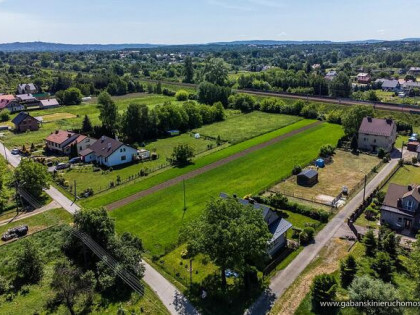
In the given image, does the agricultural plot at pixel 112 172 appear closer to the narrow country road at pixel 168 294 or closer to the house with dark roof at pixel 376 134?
the narrow country road at pixel 168 294

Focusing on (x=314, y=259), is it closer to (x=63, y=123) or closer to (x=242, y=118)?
(x=242, y=118)

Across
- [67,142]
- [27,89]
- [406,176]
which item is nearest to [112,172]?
[67,142]

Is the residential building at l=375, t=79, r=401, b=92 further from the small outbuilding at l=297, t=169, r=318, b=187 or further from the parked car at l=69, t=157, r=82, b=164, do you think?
the parked car at l=69, t=157, r=82, b=164

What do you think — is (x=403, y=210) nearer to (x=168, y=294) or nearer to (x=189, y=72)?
(x=168, y=294)

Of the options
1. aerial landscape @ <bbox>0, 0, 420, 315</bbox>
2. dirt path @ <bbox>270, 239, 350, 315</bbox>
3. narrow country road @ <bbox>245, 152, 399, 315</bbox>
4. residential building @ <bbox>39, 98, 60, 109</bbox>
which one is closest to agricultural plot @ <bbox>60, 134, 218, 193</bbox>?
aerial landscape @ <bbox>0, 0, 420, 315</bbox>

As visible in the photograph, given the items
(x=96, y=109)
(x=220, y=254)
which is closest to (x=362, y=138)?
(x=220, y=254)

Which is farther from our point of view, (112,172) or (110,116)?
(110,116)

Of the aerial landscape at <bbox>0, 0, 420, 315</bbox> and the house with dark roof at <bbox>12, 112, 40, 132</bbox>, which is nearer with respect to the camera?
the aerial landscape at <bbox>0, 0, 420, 315</bbox>
